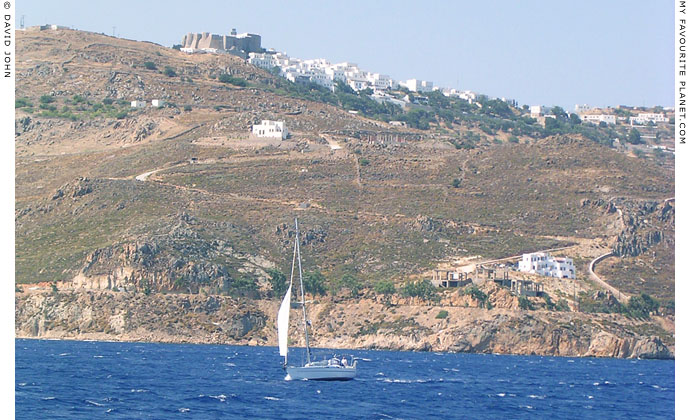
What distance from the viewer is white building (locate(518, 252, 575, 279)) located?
104 metres

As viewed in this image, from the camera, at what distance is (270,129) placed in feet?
458

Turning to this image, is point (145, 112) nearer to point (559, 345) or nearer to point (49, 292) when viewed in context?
point (49, 292)

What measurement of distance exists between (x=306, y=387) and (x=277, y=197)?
2274 inches

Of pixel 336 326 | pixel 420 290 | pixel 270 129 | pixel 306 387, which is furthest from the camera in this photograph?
pixel 270 129

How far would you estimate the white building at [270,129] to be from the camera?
139m

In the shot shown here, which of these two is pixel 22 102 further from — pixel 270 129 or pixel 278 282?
pixel 278 282

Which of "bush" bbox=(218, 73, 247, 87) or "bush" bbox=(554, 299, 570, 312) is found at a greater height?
"bush" bbox=(218, 73, 247, 87)

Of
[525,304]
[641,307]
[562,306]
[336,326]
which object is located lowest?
[336,326]

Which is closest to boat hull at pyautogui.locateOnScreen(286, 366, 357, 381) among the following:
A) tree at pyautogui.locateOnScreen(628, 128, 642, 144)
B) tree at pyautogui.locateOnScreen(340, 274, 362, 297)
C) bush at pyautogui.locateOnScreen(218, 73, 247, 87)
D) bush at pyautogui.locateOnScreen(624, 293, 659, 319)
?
tree at pyautogui.locateOnScreen(340, 274, 362, 297)

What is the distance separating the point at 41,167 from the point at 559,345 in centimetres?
6310

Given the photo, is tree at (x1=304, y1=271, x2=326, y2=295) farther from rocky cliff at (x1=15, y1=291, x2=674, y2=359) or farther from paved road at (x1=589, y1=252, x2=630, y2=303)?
paved road at (x1=589, y1=252, x2=630, y2=303)

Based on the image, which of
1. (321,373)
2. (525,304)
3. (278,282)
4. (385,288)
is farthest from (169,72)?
(321,373)

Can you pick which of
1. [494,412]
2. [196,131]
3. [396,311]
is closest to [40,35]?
[196,131]

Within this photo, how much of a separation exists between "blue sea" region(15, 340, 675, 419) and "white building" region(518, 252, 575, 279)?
58.6 ft
